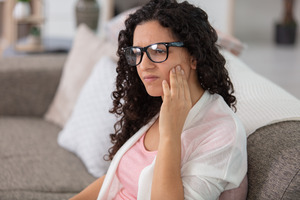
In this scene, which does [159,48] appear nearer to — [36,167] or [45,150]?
[36,167]

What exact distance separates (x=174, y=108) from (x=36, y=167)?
91 centimetres

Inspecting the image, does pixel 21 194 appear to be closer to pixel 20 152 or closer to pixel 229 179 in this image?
pixel 20 152

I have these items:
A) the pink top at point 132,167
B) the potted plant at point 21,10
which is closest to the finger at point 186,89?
the pink top at point 132,167

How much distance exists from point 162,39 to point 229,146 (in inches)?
10.6

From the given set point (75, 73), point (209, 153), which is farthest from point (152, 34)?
point (75, 73)

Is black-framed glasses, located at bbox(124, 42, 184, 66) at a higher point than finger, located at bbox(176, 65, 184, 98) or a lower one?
higher

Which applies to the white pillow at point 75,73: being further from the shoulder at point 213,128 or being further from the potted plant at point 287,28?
the potted plant at point 287,28

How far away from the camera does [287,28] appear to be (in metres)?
6.86

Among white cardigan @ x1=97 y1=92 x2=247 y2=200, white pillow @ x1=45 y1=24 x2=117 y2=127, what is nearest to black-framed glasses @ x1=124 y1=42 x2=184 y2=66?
white cardigan @ x1=97 y1=92 x2=247 y2=200

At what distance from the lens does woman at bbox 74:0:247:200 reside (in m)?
1.05

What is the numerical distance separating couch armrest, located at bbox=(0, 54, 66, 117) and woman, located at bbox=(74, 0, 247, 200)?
4.75 feet

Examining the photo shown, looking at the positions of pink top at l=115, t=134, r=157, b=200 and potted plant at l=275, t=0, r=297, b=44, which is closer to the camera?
pink top at l=115, t=134, r=157, b=200

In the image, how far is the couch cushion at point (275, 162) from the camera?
1.04 m

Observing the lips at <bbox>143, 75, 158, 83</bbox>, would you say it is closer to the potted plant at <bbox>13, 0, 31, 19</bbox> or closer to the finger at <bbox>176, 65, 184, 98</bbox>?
the finger at <bbox>176, 65, 184, 98</bbox>
